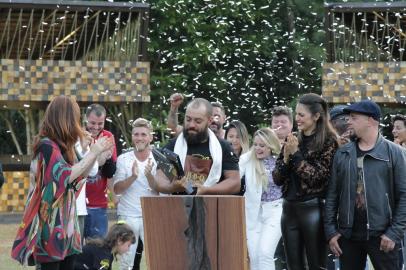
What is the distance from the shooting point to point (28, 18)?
78.1 ft

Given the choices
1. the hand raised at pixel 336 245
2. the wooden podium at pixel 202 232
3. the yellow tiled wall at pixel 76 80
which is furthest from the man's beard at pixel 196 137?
the yellow tiled wall at pixel 76 80

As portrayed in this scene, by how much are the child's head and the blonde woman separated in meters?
1.25

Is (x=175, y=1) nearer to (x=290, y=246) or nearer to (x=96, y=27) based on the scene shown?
(x=96, y=27)

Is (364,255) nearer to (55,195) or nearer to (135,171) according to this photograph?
(55,195)

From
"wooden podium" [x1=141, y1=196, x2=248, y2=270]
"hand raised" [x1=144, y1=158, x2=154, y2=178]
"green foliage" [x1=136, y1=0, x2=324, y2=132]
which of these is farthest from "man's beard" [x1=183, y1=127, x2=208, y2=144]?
"green foliage" [x1=136, y1=0, x2=324, y2=132]

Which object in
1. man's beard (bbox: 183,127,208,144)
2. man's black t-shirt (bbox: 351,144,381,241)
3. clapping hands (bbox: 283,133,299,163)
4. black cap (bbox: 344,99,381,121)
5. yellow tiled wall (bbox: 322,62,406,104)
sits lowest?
man's black t-shirt (bbox: 351,144,381,241)

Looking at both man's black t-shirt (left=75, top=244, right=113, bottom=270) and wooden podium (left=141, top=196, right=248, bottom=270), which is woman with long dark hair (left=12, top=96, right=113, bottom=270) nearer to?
wooden podium (left=141, top=196, right=248, bottom=270)

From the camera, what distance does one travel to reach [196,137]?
31.4 ft

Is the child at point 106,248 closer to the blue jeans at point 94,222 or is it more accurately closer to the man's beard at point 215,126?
the blue jeans at point 94,222

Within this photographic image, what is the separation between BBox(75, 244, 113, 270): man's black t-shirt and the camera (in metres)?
10.3

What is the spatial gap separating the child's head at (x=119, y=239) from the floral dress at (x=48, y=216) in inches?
66.6

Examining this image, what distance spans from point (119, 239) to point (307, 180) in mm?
2051

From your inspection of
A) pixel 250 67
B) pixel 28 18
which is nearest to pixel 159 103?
pixel 250 67

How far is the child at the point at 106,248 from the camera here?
34.0ft
